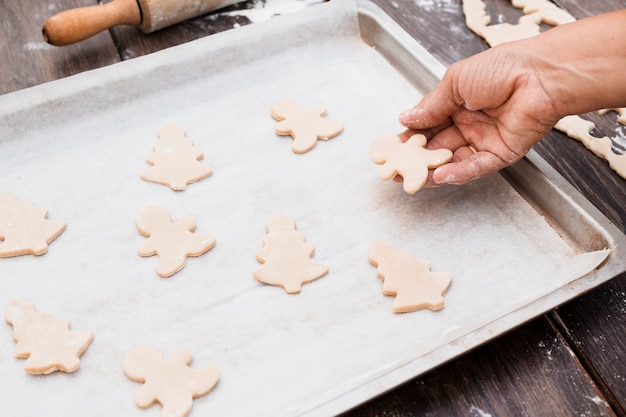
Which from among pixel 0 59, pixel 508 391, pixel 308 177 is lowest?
pixel 508 391

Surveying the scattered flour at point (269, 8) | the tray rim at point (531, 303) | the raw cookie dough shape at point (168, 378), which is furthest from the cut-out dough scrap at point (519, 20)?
the raw cookie dough shape at point (168, 378)

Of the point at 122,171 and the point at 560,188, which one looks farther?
the point at 122,171

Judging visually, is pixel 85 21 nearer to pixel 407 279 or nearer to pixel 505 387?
pixel 407 279

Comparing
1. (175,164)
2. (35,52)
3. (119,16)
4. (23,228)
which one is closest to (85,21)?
(119,16)

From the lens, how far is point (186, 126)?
1.57m

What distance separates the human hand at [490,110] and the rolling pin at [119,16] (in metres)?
0.75

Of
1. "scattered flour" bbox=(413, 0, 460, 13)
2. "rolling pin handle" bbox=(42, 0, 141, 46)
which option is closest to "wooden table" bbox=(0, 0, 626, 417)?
"scattered flour" bbox=(413, 0, 460, 13)

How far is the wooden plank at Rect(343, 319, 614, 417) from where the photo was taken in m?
1.10

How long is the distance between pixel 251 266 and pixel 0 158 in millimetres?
654

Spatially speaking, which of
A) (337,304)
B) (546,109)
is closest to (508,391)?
(337,304)

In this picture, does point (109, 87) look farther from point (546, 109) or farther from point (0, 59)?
Answer: point (546, 109)

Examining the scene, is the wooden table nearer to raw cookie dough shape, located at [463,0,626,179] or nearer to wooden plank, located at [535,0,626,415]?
wooden plank, located at [535,0,626,415]

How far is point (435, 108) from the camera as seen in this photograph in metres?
1.38

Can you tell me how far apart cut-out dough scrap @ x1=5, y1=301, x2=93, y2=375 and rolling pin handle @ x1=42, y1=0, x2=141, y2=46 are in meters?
0.74
